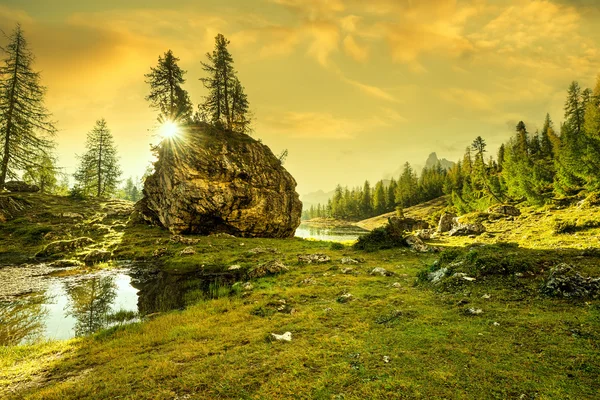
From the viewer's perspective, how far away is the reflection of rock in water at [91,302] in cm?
1184

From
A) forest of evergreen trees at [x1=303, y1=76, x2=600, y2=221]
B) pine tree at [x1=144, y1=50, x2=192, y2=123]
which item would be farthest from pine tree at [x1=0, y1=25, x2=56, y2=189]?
forest of evergreen trees at [x1=303, y1=76, x2=600, y2=221]

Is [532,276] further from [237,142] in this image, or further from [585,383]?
[237,142]

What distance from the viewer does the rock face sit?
36.0 metres

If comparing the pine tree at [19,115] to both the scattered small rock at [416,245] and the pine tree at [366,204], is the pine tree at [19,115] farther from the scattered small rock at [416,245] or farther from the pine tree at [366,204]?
the pine tree at [366,204]

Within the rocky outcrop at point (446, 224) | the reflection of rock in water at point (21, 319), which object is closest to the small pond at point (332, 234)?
the rocky outcrop at point (446, 224)

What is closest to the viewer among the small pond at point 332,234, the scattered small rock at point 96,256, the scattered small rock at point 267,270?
the scattered small rock at point 267,270

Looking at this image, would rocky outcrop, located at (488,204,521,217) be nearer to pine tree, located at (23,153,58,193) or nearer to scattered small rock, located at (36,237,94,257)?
scattered small rock, located at (36,237,94,257)

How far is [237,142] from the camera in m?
44.2

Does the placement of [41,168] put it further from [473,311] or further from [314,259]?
[473,311]

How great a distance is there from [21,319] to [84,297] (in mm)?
3209

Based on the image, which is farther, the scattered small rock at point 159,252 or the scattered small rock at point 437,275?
the scattered small rock at point 159,252

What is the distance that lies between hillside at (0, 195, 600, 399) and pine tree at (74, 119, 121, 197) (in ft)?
231

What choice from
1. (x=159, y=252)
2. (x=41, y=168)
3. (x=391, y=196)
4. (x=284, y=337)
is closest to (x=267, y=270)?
(x=284, y=337)

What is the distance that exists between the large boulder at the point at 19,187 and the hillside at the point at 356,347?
61.1 m
